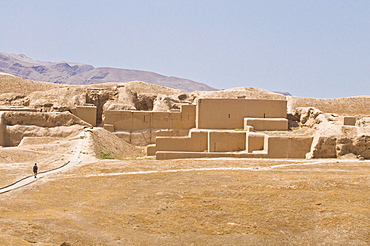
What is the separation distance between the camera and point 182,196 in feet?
36.9

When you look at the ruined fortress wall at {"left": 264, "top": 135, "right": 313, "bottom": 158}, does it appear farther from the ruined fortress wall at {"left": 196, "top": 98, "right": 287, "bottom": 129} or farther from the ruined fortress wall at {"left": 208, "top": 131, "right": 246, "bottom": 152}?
the ruined fortress wall at {"left": 196, "top": 98, "right": 287, "bottom": 129}

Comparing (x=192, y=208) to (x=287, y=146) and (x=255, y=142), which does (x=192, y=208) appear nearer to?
(x=287, y=146)

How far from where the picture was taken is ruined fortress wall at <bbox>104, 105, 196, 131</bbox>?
1069 inches

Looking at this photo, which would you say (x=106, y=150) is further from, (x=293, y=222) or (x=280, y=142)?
(x=293, y=222)

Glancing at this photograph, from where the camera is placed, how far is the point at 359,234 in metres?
8.17

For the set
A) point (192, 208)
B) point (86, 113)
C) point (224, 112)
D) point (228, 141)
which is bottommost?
point (192, 208)

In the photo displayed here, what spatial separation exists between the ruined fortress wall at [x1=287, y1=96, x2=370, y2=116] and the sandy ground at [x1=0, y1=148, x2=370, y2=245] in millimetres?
26894

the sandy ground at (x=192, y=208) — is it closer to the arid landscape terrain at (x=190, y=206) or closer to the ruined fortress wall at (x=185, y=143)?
the arid landscape terrain at (x=190, y=206)

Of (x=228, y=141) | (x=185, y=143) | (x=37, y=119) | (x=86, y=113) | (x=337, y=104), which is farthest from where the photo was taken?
(x=337, y=104)

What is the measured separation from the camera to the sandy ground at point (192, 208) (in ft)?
25.9

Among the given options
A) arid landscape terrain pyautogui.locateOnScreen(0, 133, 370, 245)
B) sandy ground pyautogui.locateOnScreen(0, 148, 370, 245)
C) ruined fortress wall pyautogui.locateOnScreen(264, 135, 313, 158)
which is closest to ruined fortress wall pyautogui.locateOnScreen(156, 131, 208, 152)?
ruined fortress wall pyautogui.locateOnScreen(264, 135, 313, 158)

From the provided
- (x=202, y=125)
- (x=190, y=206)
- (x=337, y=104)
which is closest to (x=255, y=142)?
(x=202, y=125)

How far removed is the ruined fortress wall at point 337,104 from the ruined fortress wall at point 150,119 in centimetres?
1615

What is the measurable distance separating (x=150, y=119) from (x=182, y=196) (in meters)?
16.5
